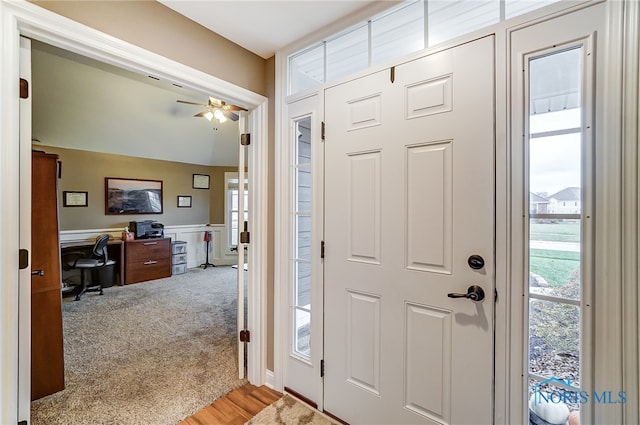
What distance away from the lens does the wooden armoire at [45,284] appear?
6.33ft

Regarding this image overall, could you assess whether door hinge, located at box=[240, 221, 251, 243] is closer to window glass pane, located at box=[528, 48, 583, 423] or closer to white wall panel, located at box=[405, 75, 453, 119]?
white wall panel, located at box=[405, 75, 453, 119]

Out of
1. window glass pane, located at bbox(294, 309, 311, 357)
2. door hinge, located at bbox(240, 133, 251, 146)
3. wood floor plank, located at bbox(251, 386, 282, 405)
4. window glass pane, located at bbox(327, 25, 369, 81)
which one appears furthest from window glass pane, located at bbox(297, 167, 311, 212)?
wood floor plank, located at bbox(251, 386, 282, 405)

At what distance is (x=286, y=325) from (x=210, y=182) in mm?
5472

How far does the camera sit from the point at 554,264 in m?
1.08

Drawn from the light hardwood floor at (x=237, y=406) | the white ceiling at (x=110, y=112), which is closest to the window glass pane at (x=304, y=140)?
the light hardwood floor at (x=237, y=406)

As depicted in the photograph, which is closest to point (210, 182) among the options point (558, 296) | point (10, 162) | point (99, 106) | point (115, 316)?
point (99, 106)

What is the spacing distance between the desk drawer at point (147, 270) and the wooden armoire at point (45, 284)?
10.4 ft

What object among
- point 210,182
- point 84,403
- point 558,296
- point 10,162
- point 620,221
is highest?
point 210,182

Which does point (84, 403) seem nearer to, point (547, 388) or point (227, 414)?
point (227, 414)

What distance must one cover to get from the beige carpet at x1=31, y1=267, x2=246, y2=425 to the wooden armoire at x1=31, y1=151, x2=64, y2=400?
0.48ft

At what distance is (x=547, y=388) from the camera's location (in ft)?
3.60

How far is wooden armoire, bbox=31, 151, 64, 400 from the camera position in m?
1.93

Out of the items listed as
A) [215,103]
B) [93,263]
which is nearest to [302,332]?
[215,103]

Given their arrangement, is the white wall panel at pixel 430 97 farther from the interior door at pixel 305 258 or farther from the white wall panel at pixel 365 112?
the interior door at pixel 305 258
